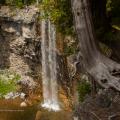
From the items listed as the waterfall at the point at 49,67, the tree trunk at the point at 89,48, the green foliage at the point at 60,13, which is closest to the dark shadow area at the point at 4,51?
the waterfall at the point at 49,67

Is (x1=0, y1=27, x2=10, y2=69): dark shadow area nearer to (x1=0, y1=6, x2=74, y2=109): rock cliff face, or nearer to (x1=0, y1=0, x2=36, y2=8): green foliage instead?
(x1=0, y1=6, x2=74, y2=109): rock cliff face

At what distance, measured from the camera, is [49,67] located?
18312 millimetres

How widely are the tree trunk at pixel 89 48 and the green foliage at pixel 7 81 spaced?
461 inches

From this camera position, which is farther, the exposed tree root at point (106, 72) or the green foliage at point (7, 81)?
the green foliage at point (7, 81)

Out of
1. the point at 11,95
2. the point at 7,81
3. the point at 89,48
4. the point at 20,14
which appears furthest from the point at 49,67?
the point at 89,48

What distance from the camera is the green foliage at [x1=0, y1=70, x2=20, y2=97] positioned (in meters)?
19.2

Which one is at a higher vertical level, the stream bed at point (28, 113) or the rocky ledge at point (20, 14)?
the rocky ledge at point (20, 14)

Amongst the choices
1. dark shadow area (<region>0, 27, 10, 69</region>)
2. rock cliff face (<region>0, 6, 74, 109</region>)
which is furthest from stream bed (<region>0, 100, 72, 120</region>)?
dark shadow area (<region>0, 27, 10, 69</region>)

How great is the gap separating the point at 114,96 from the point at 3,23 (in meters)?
12.6

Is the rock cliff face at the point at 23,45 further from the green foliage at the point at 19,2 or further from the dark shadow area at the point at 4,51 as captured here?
the green foliage at the point at 19,2

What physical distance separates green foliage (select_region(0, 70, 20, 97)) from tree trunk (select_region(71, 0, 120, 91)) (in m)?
11.7

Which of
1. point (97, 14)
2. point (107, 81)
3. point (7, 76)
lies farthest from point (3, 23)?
point (107, 81)

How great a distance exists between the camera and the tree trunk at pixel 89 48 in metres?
7.54

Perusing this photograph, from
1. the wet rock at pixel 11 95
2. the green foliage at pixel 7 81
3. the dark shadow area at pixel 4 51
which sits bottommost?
the wet rock at pixel 11 95
